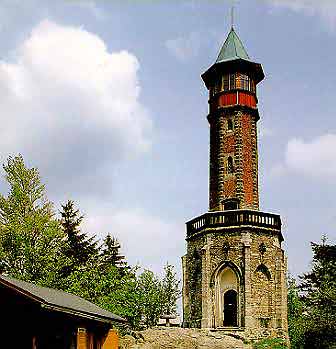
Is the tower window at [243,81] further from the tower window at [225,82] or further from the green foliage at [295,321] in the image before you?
the green foliage at [295,321]

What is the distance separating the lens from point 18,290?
17.2 m

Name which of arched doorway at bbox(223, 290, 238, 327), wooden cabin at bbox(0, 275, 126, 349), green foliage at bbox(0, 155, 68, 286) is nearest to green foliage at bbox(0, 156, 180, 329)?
green foliage at bbox(0, 155, 68, 286)

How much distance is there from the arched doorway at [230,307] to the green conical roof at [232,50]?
52.6 feet

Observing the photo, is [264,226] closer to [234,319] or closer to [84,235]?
[234,319]

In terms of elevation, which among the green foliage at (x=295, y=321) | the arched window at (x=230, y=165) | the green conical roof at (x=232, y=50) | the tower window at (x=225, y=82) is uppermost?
the green conical roof at (x=232, y=50)

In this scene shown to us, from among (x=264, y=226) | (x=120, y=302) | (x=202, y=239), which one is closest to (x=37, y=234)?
(x=120, y=302)

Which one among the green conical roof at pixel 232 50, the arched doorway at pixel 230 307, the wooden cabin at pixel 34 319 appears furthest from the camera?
the green conical roof at pixel 232 50

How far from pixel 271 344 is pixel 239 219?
7.54m

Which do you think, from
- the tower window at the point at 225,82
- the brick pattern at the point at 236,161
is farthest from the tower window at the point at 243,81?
the brick pattern at the point at 236,161

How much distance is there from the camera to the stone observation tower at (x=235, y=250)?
39.7 metres

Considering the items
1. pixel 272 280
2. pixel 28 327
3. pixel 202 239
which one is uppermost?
pixel 202 239

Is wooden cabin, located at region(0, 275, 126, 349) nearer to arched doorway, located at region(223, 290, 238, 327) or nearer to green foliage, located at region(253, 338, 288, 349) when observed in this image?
green foliage, located at region(253, 338, 288, 349)

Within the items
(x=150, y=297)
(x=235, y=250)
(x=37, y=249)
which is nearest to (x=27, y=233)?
(x=37, y=249)

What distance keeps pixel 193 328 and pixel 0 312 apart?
2272 centimetres
